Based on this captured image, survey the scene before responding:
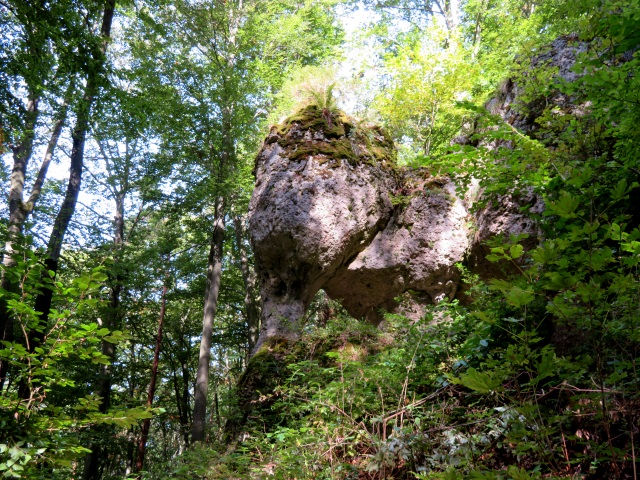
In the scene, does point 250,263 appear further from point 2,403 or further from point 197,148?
point 2,403

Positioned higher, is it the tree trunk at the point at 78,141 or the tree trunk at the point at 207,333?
the tree trunk at the point at 78,141


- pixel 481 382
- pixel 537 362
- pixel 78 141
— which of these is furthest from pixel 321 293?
pixel 481 382

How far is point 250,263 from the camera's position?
16016mm

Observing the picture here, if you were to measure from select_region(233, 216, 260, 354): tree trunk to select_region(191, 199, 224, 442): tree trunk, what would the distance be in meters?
1.86

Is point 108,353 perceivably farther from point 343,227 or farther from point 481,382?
point 481,382

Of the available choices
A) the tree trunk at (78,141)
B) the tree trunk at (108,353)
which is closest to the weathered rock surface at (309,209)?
the tree trunk at (78,141)

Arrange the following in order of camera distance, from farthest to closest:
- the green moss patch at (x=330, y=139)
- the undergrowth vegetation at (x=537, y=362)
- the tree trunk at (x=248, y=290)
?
the tree trunk at (x=248, y=290)
the green moss patch at (x=330, y=139)
the undergrowth vegetation at (x=537, y=362)

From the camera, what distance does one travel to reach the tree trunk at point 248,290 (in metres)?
13.2

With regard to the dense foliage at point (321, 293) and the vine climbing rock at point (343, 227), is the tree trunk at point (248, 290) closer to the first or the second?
the dense foliage at point (321, 293)

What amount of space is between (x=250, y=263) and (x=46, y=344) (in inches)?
523

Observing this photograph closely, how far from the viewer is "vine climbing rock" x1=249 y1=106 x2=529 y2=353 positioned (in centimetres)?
834

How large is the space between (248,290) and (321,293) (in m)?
3.48

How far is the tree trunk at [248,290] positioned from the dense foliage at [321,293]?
0.32 ft

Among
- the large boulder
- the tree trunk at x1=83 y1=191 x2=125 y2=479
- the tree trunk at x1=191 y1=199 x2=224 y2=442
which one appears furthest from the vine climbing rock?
the tree trunk at x1=83 y1=191 x2=125 y2=479
